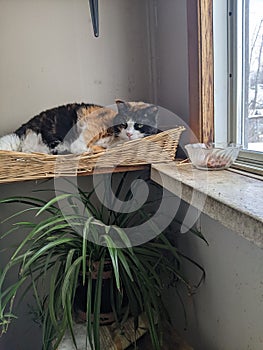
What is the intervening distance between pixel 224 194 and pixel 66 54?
0.95 meters

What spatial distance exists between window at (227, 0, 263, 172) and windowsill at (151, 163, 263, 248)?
113 millimetres

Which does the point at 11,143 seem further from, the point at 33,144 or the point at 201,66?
the point at 201,66

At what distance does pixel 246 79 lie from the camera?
0.89 meters

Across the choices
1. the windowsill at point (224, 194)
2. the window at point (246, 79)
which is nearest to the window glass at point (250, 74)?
the window at point (246, 79)

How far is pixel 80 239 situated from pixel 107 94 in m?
0.67

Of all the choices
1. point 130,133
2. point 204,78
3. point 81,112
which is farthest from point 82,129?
point 204,78

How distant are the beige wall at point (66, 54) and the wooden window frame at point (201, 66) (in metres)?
0.42

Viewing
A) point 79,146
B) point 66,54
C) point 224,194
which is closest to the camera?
point 224,194

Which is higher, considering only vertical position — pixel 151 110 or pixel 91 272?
pixel 151 110

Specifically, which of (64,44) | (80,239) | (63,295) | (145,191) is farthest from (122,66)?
(63,295)

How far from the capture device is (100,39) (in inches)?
50.3

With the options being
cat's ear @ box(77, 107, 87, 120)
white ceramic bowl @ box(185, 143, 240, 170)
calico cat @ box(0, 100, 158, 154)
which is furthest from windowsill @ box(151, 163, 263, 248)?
cat's ear @ box(77, 107, 87, 120)

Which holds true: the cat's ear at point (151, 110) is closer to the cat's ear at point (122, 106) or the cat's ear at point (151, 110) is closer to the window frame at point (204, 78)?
the cat's ear at point (122, 106)

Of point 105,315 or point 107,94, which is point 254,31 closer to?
point 107,94
